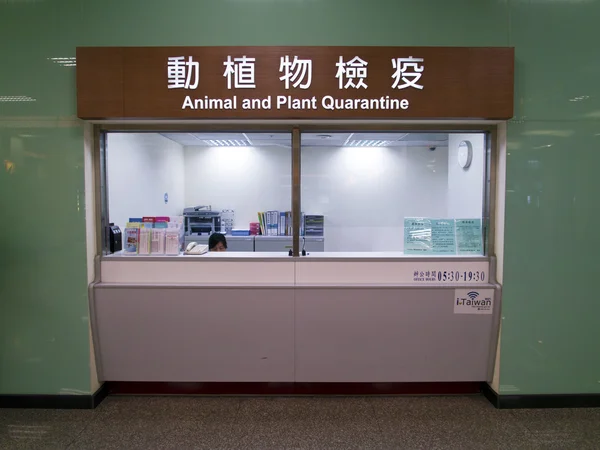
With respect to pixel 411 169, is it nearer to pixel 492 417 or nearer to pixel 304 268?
pixel 304 268

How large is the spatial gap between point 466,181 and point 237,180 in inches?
103

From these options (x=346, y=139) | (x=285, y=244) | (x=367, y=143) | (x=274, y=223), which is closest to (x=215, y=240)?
(x=274, y=223)

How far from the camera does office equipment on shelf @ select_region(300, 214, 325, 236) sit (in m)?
3.50

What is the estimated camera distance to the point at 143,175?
4078 mm

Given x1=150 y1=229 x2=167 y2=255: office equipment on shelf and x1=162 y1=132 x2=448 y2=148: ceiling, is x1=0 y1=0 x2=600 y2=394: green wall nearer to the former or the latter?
x1=150 y1=229 x2=167 y2=255: office equipment on shelf

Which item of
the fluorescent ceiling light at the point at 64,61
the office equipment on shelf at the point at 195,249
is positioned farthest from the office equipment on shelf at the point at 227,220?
the fluorescent ceiling light at the point at 64,61

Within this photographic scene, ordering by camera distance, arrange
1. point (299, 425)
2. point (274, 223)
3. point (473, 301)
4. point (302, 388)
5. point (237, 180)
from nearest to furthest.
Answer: point (299, 425) < point (473, 301) < point (302, 388) < point (274, 223) < point (237, 180)

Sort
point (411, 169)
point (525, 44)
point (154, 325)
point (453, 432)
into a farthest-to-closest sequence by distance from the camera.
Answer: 1. point (411, 169)
2. point (154, 325)
3. point (525, 44)
4. point (453, 432)

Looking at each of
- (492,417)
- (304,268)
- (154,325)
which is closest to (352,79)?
(304,268)

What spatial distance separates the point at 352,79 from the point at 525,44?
1.33 metres

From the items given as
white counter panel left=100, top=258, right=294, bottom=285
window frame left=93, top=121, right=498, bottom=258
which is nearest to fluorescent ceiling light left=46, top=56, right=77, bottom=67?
window frame left=93, top=121, right=498, bottom=258

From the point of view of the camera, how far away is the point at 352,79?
2.80 meters

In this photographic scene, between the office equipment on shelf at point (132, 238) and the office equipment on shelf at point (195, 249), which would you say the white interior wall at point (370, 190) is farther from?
the office equipment on shelf at point (132, 238)

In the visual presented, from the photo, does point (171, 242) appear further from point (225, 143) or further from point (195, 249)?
point (225, 143)
